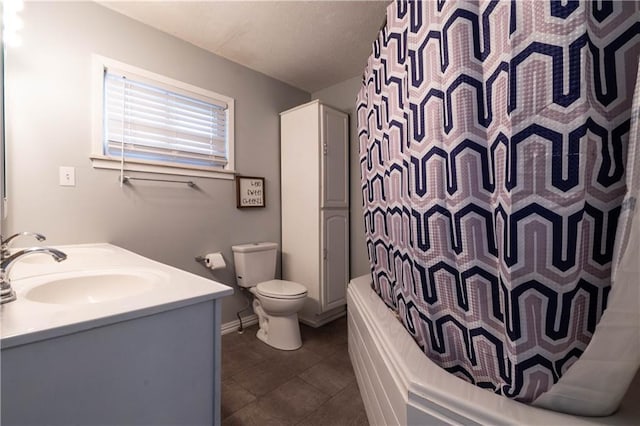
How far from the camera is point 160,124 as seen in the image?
1904 mm

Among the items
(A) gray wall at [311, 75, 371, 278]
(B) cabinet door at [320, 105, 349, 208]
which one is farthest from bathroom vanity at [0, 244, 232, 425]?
(A) gray wall at [311, 75, 371, 278]

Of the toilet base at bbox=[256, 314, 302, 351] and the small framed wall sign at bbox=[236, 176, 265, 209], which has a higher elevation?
the small framed wall sign at bbox=[236, 176, 265, 209]

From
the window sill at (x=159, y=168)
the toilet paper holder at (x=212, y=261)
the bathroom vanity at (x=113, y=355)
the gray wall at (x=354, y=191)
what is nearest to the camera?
the bathroom vanity at (x=113, y=355)

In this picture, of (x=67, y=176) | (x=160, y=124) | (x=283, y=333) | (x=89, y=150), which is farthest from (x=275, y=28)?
(x=283, y=333)

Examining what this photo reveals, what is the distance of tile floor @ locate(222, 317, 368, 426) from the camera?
1315mm

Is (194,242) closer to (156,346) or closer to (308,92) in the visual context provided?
(156,346)

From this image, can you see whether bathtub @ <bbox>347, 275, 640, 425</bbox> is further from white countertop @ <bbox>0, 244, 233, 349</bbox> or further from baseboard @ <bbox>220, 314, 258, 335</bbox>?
baseboard @ <bbox>220, 314, 258, 335</bbox>

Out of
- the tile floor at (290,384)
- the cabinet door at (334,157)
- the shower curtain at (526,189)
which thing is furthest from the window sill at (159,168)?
the shower curtain at (526,189)

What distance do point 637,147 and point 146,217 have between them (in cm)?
224

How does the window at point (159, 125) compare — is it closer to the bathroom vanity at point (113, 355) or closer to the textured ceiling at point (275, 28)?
the textured ceiling at point (275, 28)

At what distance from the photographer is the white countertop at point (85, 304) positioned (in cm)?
56

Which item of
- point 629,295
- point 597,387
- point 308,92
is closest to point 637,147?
point 629,295

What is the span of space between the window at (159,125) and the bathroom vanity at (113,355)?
1.04 m

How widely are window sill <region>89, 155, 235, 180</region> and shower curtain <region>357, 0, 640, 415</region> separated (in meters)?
1.72
